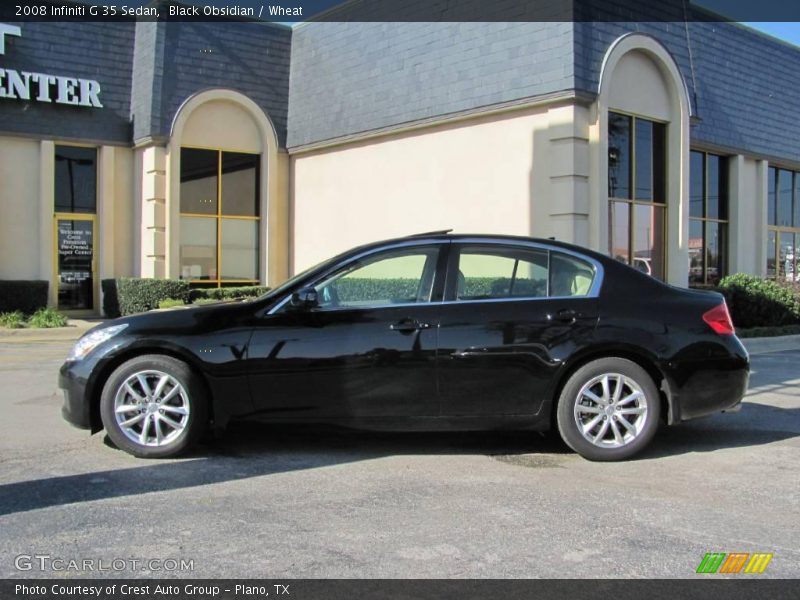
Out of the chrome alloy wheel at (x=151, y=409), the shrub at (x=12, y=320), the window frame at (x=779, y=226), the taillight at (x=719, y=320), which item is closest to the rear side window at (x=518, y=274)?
the taillight at (x=719, y=320)

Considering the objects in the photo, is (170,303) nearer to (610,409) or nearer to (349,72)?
(349,72)

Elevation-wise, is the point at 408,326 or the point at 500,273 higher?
the point at 500,273

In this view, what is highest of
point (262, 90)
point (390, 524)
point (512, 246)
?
point (262, 90)

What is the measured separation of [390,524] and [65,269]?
15512 millimetres

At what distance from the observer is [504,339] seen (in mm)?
5605

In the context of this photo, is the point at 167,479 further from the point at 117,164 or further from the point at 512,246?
the point at 117,164

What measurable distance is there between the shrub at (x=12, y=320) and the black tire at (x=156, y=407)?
10.5 metres

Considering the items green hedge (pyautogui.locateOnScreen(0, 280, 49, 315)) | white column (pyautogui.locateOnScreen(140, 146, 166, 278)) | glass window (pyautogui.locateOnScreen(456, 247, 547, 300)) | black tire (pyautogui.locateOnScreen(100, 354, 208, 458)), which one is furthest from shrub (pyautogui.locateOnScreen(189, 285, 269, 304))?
glass window (pyautogui.locateOnScreen(456, 247, 547, 300))

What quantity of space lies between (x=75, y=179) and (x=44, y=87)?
210 cm

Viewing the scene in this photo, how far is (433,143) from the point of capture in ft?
51.7

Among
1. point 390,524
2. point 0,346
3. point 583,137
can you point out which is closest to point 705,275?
point 583,137

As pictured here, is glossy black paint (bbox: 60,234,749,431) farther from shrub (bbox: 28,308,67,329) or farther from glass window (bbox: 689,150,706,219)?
glass window (bbox: 689,150,706,219)

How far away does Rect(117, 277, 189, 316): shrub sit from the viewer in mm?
16406

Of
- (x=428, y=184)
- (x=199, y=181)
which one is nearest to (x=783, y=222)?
(x=428, y=184)
